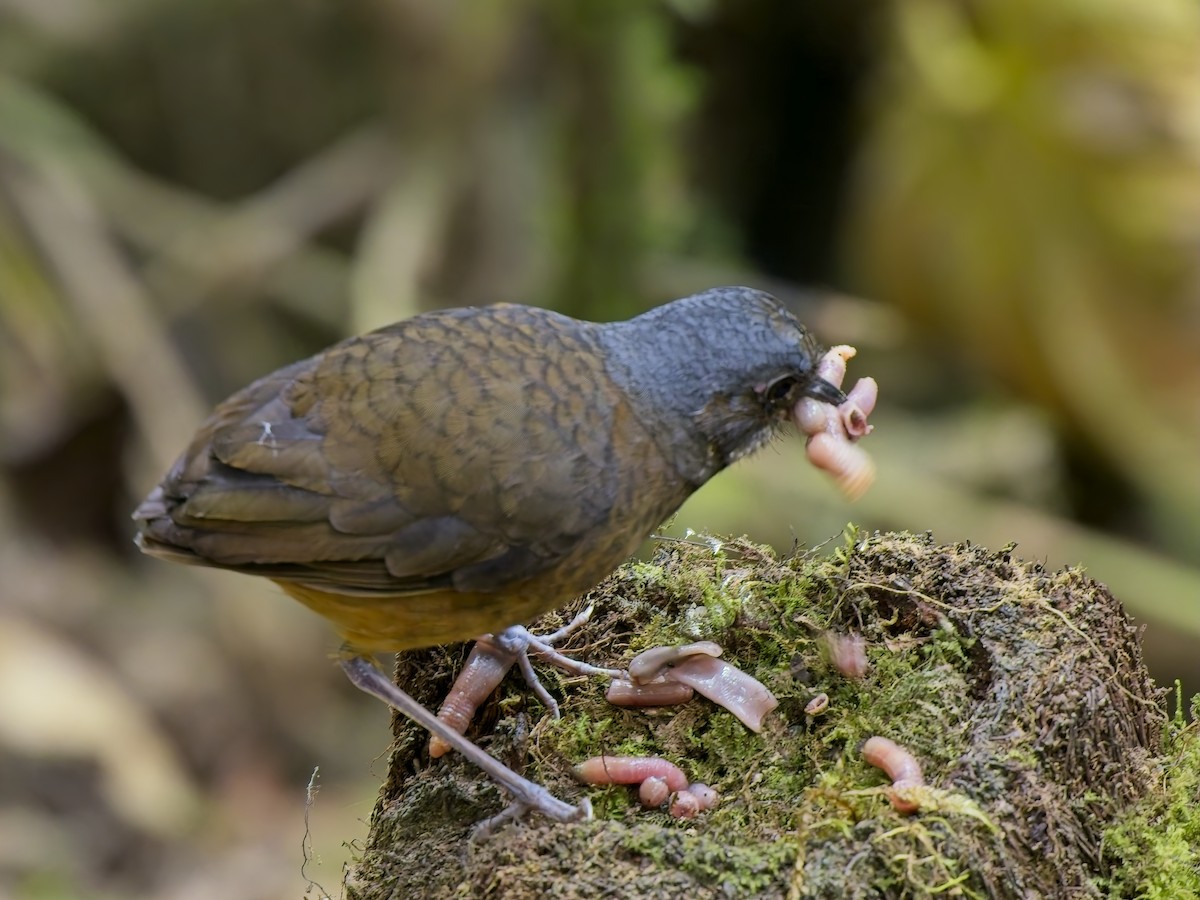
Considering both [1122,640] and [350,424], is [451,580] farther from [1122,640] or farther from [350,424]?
[1122,640]

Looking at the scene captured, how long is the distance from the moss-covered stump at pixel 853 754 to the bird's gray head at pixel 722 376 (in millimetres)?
380

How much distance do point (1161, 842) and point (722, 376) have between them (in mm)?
A: 1464

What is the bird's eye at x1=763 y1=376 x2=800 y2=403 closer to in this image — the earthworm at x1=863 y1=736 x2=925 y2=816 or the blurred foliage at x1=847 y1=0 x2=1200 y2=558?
the earthworm at x1=863 y1=736 x2=925 y2=816

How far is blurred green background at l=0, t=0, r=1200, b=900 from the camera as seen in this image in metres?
6.75

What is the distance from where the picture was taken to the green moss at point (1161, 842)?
254 centimetres

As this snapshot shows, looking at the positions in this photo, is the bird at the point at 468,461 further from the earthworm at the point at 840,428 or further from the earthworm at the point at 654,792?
the earthworm at the point at 654,792

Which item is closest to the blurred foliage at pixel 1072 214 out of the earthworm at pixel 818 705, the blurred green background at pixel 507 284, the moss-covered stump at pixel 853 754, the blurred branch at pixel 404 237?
the blurred green background at pixel 507 284

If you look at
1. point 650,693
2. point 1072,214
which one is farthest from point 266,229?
point 650,693

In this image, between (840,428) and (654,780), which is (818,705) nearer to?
(654,780)

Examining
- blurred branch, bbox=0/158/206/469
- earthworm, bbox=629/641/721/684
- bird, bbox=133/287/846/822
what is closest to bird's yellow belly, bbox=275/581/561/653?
bird, bbox=133/287/846/822

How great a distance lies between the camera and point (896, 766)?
2.62 m

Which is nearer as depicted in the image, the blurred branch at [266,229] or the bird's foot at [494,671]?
the bird's foot at [494,671]

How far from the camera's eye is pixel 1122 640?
113 inches

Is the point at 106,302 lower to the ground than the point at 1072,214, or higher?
lower
